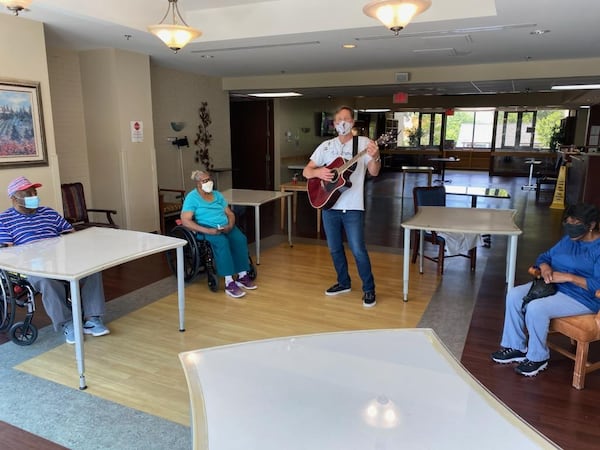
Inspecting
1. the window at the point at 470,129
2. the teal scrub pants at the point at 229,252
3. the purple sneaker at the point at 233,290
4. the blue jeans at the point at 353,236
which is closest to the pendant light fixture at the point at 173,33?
the teal scrub pants at the point at 229,252

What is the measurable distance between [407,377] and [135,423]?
1461 mm

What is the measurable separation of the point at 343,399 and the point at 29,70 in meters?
4.43

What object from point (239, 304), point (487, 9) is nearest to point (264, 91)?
point (487, 9)

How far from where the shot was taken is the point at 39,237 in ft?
10.6

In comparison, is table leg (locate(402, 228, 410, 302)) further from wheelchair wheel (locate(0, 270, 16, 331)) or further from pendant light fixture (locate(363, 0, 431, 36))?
wheelchair wheel (locate(0, 270, 16, 331))

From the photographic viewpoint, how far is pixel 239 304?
3879 mm

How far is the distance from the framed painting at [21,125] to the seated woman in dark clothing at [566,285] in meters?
4.33

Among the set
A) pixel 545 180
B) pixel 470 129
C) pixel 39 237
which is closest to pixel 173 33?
pixel 39 237

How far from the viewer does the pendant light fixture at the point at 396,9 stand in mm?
2967

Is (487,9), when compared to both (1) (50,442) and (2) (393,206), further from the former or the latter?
(2) (393,206)

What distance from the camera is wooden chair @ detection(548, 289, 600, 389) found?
2.54m

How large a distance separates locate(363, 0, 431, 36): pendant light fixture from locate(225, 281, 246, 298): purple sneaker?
2413 millimetres

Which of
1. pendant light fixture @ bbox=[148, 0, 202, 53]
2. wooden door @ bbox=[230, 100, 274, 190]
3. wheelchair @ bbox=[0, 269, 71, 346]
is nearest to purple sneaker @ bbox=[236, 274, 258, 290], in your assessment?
wheelchair @ bbox=[0, 269, 71, 346]

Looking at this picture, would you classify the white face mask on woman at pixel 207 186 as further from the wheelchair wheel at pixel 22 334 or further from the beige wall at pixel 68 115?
the beige wall at pixel 68 115
